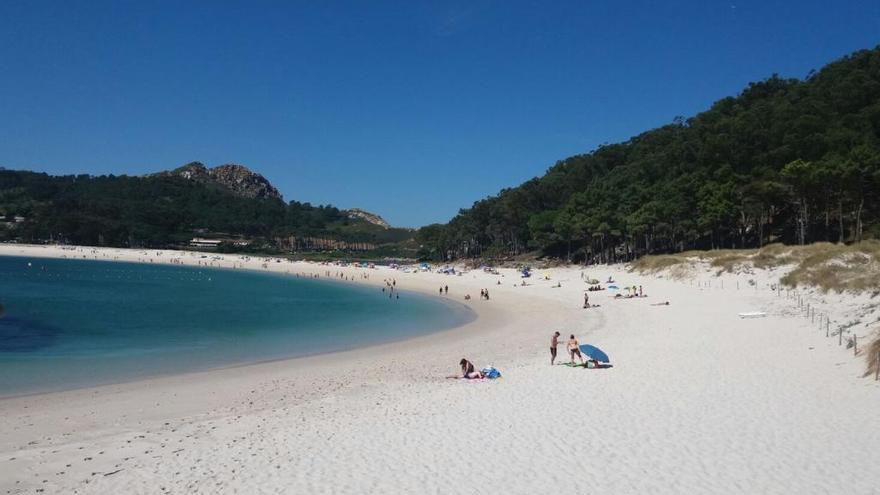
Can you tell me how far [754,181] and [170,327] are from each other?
50.1 meters

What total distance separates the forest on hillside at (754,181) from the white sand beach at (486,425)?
30.2 meters

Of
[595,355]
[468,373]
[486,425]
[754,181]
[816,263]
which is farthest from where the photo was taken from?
[754,181]

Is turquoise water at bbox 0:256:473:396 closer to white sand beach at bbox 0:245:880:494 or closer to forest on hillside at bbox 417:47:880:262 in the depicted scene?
white sand beach at bbox 0:245:880:494

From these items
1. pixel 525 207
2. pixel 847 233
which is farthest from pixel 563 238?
pixel 847 233

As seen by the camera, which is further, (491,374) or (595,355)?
(595,355)

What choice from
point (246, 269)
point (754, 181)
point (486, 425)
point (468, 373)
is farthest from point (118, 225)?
point (486, 425)

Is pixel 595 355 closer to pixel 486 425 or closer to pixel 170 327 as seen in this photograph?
pixel 486 425

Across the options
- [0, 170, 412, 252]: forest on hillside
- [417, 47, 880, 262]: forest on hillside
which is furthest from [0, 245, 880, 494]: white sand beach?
[0, 170, 412, 252]: forest on hillside

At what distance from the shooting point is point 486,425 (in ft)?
36.0

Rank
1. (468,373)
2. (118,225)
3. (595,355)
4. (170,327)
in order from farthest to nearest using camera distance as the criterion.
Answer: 1. (118,225)
2. (170,327)
3. (595,355)
4. (468,373)

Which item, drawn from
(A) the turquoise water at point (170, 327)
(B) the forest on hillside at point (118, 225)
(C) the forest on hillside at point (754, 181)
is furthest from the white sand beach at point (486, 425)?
(B) the forest on hillside at point (118, 225)

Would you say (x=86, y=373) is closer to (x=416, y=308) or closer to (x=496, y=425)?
(x=496, y=425)

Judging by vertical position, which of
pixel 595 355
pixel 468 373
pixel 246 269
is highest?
pixel 595 355

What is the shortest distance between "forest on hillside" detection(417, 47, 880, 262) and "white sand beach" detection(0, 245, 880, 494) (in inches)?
1188
